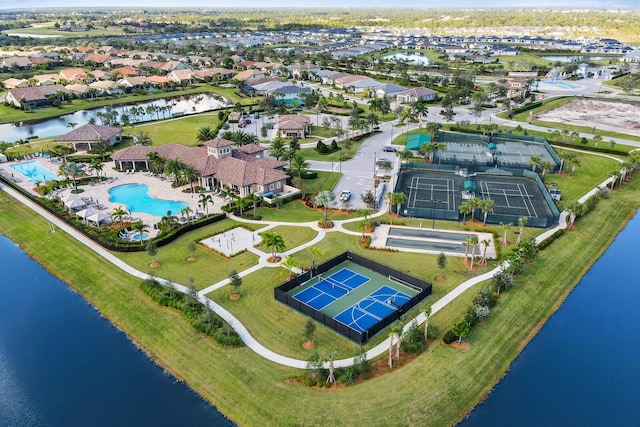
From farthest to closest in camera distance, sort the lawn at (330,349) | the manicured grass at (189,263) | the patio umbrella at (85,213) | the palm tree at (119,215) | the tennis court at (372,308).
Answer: the patio umbrella at (85,213)
the palm tree at (119,215)
the manicured grass at (189,263)
the tennis court at (372,308)
the lawn at (330,349)

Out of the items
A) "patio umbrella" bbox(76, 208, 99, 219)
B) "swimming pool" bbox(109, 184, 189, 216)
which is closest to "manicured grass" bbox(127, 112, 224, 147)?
"swimming pool" bbox(109, 184, 189, 216)

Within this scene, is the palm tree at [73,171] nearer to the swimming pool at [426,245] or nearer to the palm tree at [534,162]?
the swimming pool at [426,245]

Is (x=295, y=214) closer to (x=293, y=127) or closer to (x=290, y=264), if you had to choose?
(x=290, y=264)

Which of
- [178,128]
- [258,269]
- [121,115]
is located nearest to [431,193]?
[258,269]

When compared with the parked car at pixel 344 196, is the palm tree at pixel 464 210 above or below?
above

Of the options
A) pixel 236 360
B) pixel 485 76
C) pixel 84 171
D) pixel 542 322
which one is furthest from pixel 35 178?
pixel 485 76

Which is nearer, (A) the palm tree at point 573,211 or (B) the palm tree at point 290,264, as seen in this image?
(B) the palm tree at point 290,264

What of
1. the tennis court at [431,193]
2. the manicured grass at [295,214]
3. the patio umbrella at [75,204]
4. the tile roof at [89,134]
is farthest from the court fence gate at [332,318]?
the tile roof at [89,134]
